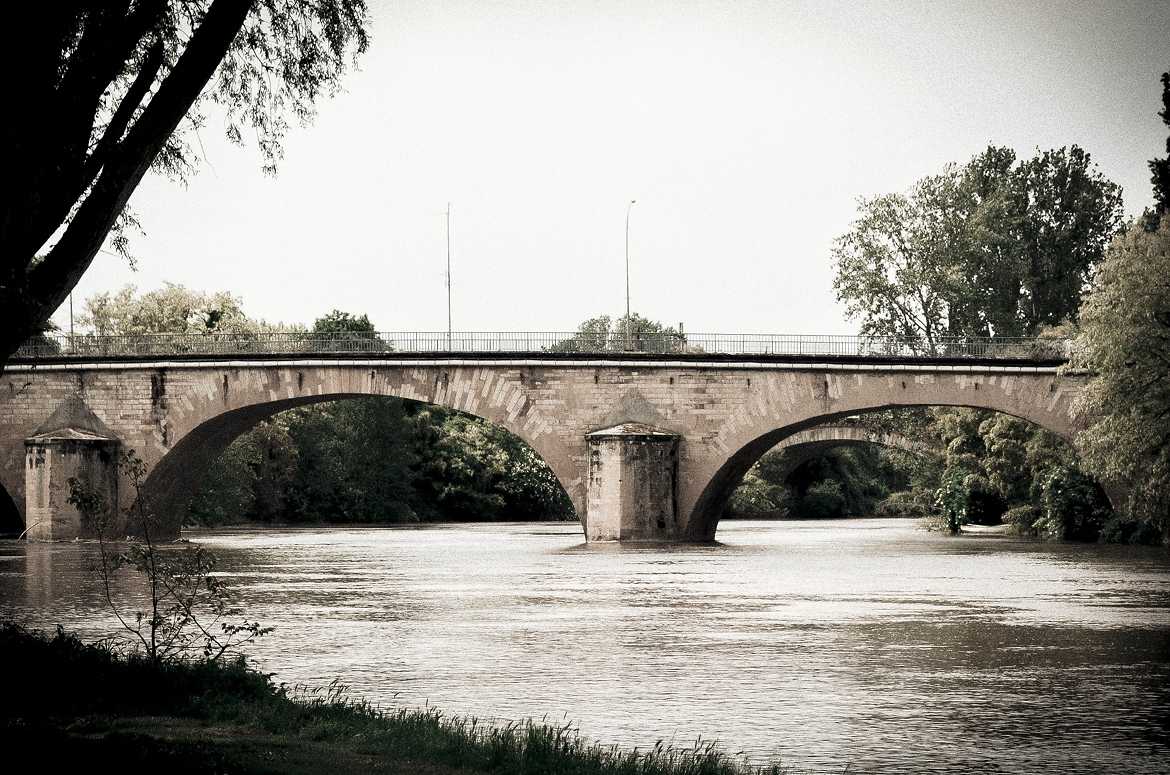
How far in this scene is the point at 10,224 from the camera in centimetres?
970

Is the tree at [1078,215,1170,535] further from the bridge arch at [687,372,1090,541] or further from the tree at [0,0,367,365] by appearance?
the tree at [0,0,367,365]

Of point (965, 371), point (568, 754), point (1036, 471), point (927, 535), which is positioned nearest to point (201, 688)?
point (568, 754)

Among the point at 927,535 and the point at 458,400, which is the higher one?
the point at 458,400

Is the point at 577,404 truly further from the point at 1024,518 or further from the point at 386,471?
the point at 386,471

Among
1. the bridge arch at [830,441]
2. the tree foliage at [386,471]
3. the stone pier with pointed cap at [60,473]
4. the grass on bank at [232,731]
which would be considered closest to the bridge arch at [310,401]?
the stone pier with pointed cap at [60,473]

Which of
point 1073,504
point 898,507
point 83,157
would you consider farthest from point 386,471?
point 83,157

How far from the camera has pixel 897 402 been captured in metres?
41.4

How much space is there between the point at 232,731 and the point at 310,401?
3796 centimetres

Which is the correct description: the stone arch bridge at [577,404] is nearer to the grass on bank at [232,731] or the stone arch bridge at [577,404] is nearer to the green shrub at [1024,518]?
the green shrub at [1024,518]

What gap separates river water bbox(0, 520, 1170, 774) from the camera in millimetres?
12117

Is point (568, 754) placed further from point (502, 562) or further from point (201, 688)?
point (502, 562)

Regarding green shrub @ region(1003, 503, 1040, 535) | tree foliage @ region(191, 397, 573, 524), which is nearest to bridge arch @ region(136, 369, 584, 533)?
tree foliage @ region(191, 397, 573, 524)

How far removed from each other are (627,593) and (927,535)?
2932 cm

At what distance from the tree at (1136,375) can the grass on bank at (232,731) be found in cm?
2607
